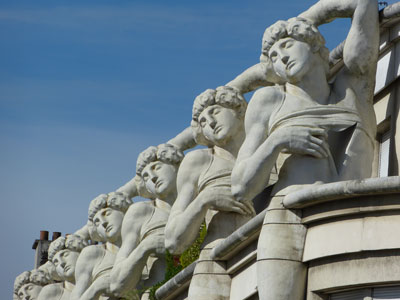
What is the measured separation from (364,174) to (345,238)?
5.59 feet

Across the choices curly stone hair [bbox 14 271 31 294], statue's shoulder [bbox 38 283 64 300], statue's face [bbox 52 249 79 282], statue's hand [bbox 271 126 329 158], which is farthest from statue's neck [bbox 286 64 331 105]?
curly stone hair [bbox 14 271 31 294]

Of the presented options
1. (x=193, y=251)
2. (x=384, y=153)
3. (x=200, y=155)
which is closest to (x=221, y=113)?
(x=200, y=155)

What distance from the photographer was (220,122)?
23391 mm

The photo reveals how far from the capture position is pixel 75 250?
33250 millimetres

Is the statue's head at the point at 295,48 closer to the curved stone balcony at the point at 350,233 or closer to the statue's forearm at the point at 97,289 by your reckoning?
the curved stone balcony at the point at 350,233

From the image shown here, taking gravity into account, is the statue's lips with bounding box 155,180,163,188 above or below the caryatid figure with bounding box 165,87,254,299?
above

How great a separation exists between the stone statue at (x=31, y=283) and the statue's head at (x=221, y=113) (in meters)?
13.3

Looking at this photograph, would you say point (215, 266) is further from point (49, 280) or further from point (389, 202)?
point (49, 280)

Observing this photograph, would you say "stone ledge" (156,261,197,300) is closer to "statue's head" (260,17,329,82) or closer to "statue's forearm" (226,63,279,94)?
"statue's forearm" (226,63,279,94)

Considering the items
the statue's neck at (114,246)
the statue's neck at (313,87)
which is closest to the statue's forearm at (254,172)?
the statue's neck at (313,87)

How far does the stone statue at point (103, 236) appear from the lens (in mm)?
29438

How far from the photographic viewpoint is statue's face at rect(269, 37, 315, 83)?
67.4ft

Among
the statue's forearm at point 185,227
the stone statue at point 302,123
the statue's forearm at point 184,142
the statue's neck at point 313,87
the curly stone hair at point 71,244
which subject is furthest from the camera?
the curly stone hair at point 71,244

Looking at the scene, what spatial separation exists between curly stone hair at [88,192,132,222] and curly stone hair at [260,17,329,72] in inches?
371
